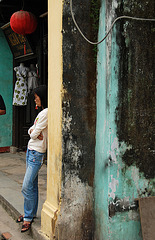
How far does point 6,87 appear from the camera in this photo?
938 centimetres

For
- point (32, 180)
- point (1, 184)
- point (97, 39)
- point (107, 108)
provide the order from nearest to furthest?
point (107, 108)
point (97, 39)
point (32, 180)
point (1, 184)

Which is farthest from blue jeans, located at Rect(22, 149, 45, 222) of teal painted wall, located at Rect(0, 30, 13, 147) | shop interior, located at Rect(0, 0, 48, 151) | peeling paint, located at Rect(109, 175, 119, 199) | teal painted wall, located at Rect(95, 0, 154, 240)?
teal painted wall, located at Rect(0, 30, 13, 147)

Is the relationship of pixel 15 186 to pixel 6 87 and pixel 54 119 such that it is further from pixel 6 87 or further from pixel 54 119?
pixel 6 87

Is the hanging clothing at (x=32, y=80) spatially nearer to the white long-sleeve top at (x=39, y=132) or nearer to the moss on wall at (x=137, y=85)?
the white long-sleeve top at (x=39, y=132)

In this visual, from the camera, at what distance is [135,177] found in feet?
10.9

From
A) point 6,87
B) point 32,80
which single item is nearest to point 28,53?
point 32,80

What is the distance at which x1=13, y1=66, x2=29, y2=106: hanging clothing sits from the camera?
858 centimetres

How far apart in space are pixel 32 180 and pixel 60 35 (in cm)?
186

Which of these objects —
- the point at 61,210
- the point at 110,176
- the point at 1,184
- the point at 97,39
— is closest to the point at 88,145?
the point at 110,176

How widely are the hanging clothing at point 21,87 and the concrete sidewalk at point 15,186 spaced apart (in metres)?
1.63

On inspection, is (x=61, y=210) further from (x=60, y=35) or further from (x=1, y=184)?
(x=1, y=184)

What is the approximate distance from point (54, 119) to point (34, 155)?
65 centimetres

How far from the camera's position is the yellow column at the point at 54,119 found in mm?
3355

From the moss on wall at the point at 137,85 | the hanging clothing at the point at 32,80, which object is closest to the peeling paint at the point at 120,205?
the moss on wall at the point at 137,85
